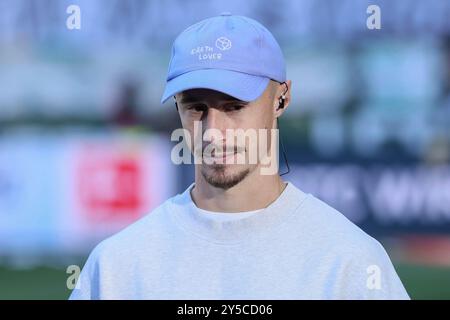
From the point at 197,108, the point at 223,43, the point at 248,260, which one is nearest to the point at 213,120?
the point at 197,108

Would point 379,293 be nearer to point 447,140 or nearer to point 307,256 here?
point 307,256

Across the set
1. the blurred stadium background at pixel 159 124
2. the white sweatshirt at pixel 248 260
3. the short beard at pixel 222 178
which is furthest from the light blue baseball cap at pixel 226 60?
the blurred stadium background at pixel 159 124

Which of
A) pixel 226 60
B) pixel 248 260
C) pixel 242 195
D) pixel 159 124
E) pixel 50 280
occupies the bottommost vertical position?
pixel 50 280

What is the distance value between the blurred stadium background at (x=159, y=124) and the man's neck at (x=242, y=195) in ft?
7.61

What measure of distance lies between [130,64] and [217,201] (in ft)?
8.28

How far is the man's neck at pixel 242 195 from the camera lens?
1.58 meters

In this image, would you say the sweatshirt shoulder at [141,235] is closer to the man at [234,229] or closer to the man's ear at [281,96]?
the man at [234,229]

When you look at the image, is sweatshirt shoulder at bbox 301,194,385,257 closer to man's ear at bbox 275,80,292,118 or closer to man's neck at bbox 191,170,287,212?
man's neck at bbox 191,170,287,212

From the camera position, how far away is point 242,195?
1589 millimetres

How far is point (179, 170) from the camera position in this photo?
4.05m

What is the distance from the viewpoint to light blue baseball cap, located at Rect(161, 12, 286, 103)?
1.51 m

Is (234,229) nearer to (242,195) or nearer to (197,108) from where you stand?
(242,195)

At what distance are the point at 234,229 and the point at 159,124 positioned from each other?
2492 millimetres

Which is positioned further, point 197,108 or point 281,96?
point 281,96
